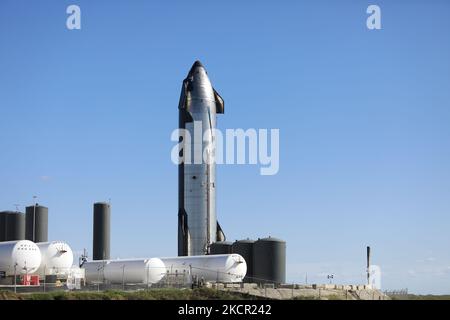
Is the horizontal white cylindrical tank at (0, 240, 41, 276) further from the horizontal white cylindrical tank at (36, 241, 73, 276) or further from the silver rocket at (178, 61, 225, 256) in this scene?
the silver rocket at (178, 61, 225, 256)

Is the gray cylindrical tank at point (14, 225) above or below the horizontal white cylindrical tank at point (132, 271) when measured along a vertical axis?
above

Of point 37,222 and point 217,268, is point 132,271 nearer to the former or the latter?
point 217,268

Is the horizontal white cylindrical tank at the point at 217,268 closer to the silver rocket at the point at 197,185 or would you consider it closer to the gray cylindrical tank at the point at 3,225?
the silver rocket at the point at 197,185

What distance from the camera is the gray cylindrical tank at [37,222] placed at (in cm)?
9238

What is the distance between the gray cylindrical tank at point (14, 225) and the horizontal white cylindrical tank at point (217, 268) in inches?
1079

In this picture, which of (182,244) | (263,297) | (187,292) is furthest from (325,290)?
(182,244)

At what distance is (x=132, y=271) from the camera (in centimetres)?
7650

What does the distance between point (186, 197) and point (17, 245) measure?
77.9 feet

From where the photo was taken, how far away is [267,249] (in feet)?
270

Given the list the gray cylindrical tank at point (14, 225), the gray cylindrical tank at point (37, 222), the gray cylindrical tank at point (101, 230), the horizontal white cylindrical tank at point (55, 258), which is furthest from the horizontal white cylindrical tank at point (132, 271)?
the gray cylindrical tank at point (14, 225)

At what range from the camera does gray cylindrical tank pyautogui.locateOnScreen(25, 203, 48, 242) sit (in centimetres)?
9238

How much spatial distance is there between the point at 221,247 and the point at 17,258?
25640mm

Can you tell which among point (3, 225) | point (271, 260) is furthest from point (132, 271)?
point (3, 225)
